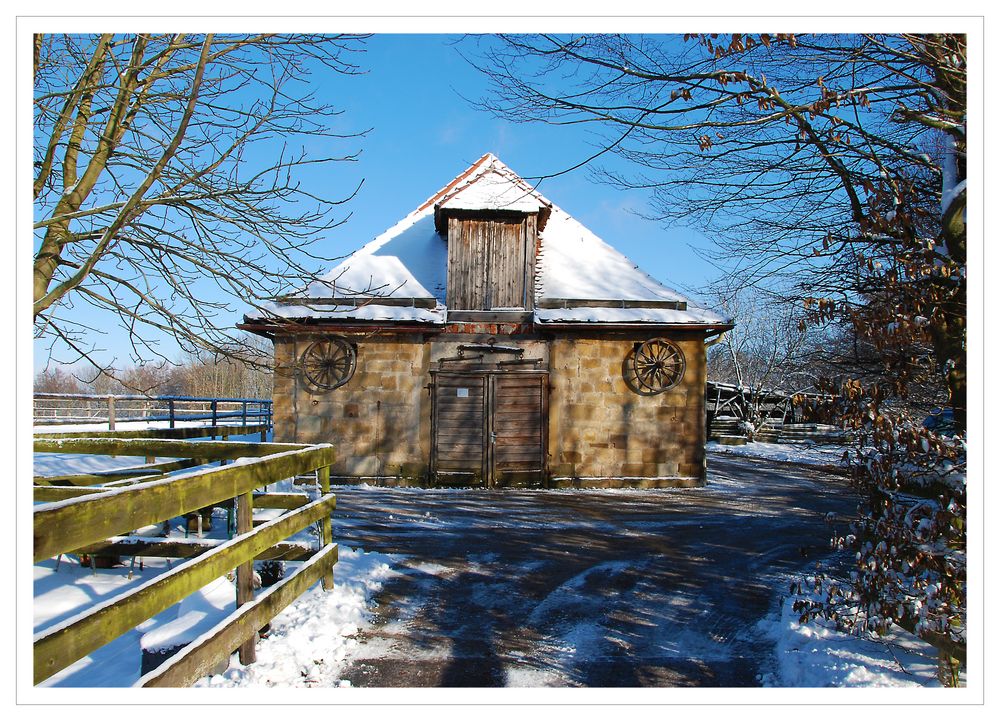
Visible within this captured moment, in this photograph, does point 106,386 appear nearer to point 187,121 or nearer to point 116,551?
point 116,551

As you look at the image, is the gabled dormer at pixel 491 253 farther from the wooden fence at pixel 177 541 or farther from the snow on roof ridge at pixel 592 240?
the wooden fence at pixel 177 541

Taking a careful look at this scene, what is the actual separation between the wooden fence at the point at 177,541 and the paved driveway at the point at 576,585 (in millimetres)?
769

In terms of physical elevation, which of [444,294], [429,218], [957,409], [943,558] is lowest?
[943,558]

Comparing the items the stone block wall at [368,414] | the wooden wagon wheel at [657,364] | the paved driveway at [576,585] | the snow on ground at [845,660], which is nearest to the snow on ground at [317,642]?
the snow on ground at [845,660]

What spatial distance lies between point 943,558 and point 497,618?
3.07m

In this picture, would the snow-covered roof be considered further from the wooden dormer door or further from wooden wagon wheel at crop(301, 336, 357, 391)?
wooden wagon wheel at crop(301, 336, 357, 391)

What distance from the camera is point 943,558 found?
2.95 metres

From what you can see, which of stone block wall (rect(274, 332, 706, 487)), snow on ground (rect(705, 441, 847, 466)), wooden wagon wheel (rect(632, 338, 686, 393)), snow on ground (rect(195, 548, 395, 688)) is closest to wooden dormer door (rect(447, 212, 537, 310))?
stone block wall (rect(274, 332, 706, 487))

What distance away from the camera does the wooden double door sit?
12.1m

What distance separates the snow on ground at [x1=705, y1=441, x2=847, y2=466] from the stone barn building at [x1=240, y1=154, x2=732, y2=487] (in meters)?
8.16

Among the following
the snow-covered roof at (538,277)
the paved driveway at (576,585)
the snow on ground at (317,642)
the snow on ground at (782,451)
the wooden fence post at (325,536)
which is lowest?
the snow on ground at (782,451)

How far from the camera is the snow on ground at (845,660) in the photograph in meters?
3.50

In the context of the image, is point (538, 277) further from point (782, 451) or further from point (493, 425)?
point (782, 451)
